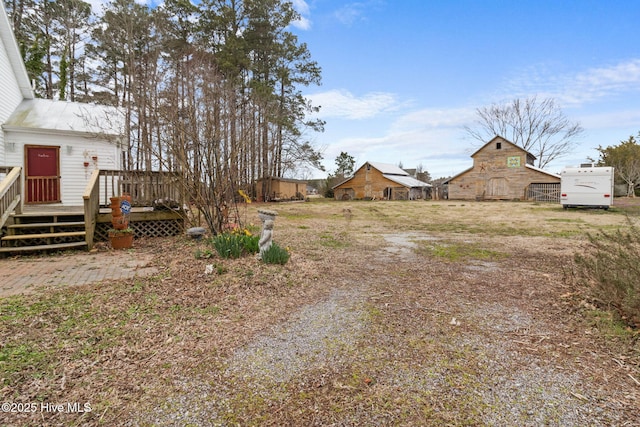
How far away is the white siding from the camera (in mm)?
9695

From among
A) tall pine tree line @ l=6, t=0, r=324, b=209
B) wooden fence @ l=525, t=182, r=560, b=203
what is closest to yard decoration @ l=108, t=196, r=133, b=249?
tall pine tree line @ l=6, t=0, r=324, b=209

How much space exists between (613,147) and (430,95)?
105ft

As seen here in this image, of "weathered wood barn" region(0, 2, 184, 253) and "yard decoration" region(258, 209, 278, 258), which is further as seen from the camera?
"weathered wood barn" region(0, 2, 184, 253)

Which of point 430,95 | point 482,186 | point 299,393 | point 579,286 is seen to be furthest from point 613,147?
point 299,393

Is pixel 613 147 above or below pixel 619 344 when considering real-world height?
above

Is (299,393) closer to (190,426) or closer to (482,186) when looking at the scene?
(190,426)

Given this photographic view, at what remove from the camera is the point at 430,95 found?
715 inches

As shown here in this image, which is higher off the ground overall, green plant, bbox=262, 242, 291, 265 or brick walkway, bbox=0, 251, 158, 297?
green plant, bbox=262, 242, 291, 265

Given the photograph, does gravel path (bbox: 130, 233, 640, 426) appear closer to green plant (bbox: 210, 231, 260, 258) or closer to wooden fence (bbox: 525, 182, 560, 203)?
green plant (bbox: 210, 231, 260, 258)

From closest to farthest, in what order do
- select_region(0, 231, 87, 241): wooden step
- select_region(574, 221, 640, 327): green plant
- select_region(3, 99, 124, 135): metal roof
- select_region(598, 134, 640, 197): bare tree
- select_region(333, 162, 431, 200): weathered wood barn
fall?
select_region(574, 221, 640, 327): green plant
select_region(0, 231, 87, 241): wooden step
select_region(3, 99, 124, 135): metal roof
select_region(598, 134, 640, 197): bare tree
select_region(333, 162, 431, 200): weathered wood barn

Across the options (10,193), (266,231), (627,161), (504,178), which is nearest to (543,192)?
(504,178)

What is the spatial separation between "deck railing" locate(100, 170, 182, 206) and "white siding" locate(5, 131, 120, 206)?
3.49m

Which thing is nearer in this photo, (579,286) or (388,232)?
(579,286)

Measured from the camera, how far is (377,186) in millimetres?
36812
